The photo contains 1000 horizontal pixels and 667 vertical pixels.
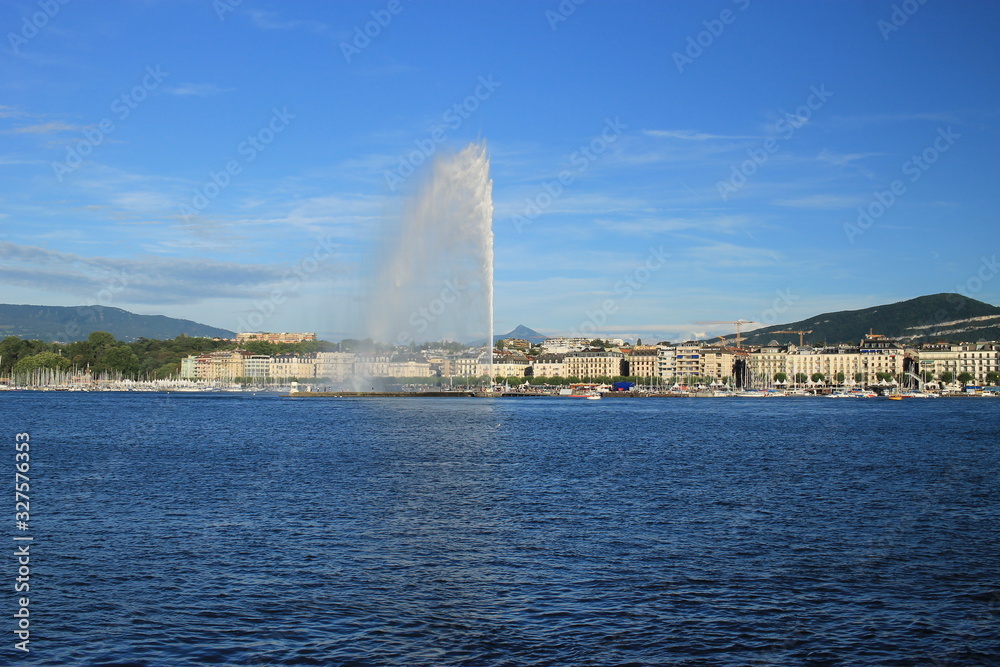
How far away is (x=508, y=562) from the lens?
1395cm

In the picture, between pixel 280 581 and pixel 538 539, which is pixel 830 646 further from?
pixel 280 581

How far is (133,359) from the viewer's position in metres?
157

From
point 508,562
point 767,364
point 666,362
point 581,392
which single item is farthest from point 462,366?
point 508,562

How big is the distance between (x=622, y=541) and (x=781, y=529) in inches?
135

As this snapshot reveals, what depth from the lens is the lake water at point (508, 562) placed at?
1012 cm

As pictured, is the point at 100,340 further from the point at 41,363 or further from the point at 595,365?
the point at 595,365

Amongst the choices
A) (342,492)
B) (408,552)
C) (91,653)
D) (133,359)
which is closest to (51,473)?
(342,492)

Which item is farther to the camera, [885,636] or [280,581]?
[280,581]

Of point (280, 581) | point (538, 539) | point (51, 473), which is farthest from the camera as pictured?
point (51, 473)

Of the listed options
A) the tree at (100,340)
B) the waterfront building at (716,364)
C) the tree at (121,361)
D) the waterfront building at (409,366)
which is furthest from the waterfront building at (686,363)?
the tree at (100,340)

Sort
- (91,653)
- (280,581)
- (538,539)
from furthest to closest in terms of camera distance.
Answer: (538,539)
(280,581)
(91,653)

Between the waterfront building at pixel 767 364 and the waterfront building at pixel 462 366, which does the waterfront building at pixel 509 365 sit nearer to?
the waterfront building at pixel 462 366

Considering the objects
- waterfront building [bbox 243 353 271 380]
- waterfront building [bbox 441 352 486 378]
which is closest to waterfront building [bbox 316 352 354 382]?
waterfront building [bbox 441 352 486 378]

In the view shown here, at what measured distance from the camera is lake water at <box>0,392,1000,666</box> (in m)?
10.1
